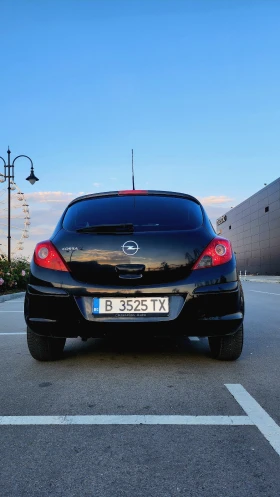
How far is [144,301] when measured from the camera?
3.73 m

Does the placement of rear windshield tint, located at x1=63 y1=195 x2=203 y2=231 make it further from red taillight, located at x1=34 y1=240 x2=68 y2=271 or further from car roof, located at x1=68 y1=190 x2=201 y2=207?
red taillight, located at x1=34 y1=240 x2=68 y2=271

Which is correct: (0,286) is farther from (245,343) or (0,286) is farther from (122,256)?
(122,256)

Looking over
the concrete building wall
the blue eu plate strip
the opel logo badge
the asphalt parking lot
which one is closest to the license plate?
the blue eu plate strip

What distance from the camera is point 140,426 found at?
2.61 metres

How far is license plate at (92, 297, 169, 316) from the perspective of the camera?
3.72m

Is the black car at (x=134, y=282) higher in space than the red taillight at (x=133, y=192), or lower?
lower

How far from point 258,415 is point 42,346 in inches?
86.5

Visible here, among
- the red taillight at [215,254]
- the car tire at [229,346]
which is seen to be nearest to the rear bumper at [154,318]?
the red taillight at [215,254]

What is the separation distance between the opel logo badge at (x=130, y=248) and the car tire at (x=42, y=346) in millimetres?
1169

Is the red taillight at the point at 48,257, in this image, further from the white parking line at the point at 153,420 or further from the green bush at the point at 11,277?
the green bush at the point at 11,277

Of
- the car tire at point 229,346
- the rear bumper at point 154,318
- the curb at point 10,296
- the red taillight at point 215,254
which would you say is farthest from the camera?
the curb at point 10,296

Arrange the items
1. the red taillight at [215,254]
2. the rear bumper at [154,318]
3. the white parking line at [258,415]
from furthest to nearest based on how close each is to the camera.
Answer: the red taillight at [215,254] → the rear bumper at [154,318] → the white parking line at [258,415]

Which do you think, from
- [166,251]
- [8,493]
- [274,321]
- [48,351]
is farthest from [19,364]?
[274,321]

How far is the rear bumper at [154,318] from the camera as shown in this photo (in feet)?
12.2
